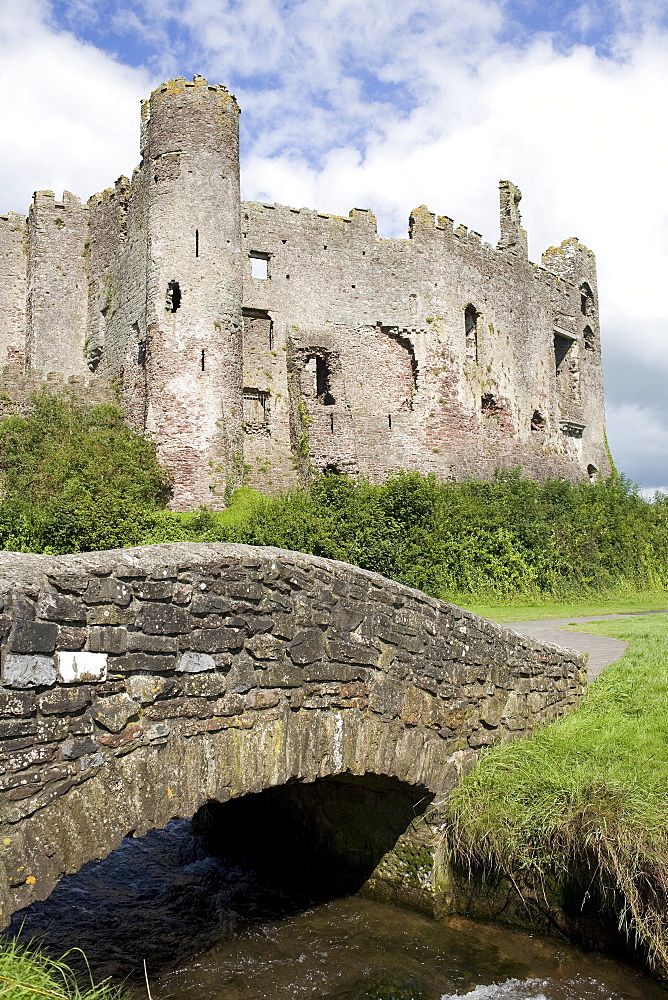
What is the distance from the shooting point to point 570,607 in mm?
20406

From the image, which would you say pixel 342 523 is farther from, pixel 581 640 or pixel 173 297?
Answer: pixel 173 297

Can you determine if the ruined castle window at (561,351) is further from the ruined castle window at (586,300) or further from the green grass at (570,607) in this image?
the green grass at (570,607)

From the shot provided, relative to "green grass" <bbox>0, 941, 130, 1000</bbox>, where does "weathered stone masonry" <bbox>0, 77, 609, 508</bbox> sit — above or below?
above

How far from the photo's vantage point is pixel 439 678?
716 centimetres

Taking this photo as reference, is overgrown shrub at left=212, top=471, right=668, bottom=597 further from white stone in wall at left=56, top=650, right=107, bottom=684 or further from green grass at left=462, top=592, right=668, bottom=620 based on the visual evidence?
white stone in wall at left=56, top=650, right=107, bottom=684

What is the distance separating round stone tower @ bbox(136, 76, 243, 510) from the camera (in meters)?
23.9

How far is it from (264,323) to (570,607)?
13865 millimetres

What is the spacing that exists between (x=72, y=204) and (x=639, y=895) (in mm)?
29852

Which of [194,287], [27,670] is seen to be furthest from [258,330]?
[27,670]

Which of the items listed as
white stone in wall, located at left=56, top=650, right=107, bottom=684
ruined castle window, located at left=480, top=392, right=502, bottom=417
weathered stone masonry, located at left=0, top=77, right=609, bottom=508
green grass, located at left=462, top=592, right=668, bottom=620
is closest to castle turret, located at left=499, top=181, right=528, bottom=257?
weathered stone masonry, located at left=0, top=77, right=609, bottom=508

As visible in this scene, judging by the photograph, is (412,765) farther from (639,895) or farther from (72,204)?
(72,204)

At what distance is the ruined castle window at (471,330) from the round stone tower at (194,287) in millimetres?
9608

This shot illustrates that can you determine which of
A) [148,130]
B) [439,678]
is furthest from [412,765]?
[148,130]

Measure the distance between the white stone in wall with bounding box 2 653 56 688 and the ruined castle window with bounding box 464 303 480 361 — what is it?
2771cm
